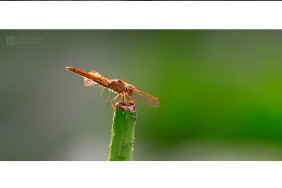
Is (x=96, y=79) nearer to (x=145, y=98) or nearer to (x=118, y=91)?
(x=118, y=91)

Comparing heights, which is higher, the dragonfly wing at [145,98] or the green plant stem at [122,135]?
the dragonfly wing at [145,98]

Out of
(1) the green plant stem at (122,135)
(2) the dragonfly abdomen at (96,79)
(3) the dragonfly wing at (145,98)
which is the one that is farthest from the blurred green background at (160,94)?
(1) the green plant stem at (122,135)

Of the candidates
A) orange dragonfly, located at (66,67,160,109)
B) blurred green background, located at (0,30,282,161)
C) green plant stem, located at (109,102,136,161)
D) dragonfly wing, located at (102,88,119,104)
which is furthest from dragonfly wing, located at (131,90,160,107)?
blurred green background, located at (0,30,282,161)

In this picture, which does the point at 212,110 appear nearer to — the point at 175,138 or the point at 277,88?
the point at 175,138

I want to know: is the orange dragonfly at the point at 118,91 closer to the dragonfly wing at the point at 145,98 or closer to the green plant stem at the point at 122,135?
the dragonfly wing at the point at 145,98

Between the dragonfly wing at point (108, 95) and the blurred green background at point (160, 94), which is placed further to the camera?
the blurred green background at point (160, 94)

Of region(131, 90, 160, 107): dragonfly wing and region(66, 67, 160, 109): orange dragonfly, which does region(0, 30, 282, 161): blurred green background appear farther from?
region(131, 90, 160, 107): dragonfly wing

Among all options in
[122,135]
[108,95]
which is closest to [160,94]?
[108,95]
